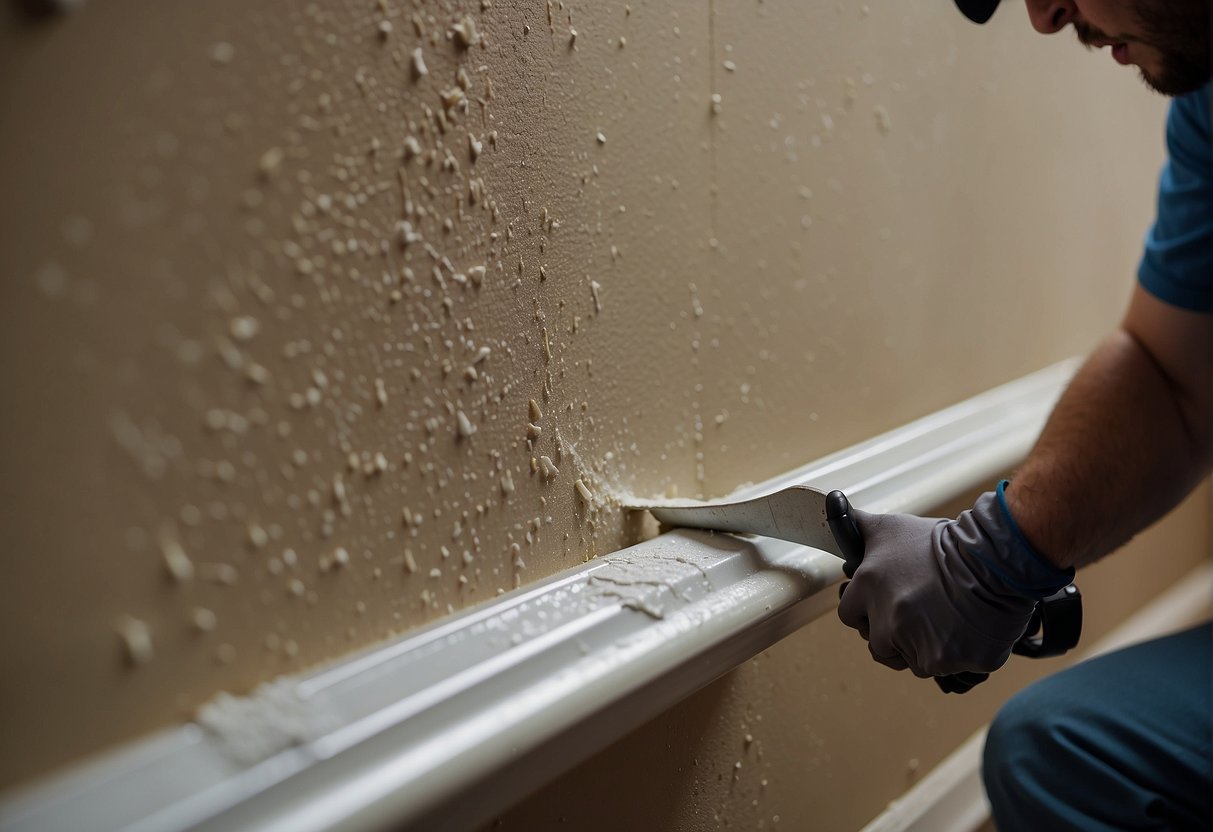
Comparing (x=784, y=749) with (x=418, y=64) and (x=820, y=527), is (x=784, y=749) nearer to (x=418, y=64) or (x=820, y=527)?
(x=820, y=527)

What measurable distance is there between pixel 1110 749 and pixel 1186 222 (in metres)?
0.47

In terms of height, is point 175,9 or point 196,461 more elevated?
point 175,9

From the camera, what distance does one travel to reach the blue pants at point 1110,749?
77cm

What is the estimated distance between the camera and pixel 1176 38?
0.66 metres

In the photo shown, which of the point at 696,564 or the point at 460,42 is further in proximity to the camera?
the point at 696,564


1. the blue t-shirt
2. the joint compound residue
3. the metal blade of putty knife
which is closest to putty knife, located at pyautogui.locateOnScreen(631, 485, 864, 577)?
the metal blade of putty knife

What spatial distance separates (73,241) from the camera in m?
0.38

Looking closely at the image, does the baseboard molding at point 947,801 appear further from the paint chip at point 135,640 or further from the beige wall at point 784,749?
the paint chip at point 135,640

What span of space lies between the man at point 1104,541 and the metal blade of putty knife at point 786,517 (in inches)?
1.0

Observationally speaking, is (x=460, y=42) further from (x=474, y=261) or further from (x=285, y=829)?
(x=285, y=829)

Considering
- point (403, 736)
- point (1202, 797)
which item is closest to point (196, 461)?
point (403, 736)

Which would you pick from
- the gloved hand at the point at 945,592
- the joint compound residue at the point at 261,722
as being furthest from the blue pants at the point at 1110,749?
the joint compound residue at the point at 261,722

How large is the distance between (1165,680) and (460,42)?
789 millimetres

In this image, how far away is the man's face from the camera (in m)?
0.65
